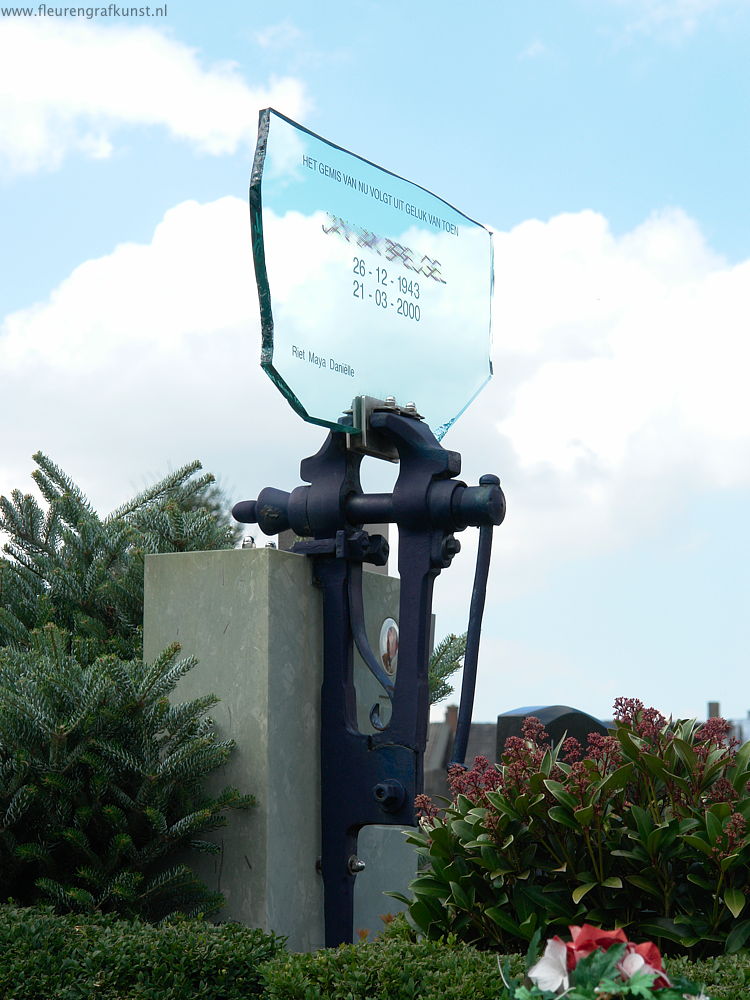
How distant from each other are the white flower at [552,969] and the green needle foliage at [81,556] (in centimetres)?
387

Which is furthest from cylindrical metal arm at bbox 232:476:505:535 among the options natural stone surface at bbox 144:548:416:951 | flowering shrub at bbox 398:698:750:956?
flowering shrub at bbox 398:698:750:956

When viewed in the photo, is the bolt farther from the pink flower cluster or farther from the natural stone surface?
the pink flower cluster

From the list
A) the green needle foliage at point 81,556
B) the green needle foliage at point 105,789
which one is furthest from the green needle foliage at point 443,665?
the green needle foliage at point 105,789

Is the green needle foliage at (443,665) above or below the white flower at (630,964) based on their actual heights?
above

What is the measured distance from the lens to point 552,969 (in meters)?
2.46

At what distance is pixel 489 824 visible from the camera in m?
3.78

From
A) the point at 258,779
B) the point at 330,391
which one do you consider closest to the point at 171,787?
the point at 258,779

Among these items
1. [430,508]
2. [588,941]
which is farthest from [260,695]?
[588,941]

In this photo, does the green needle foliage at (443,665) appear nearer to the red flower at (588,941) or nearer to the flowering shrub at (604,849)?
the flowering shrub at (604,849)

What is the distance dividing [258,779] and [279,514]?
4.12 feet

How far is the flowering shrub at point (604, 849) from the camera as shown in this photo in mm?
3672

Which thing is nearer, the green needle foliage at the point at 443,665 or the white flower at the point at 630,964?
the white flower at the point at 630,964

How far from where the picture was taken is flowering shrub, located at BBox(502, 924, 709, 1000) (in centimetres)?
236

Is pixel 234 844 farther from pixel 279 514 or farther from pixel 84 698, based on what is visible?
pixel 279 514
